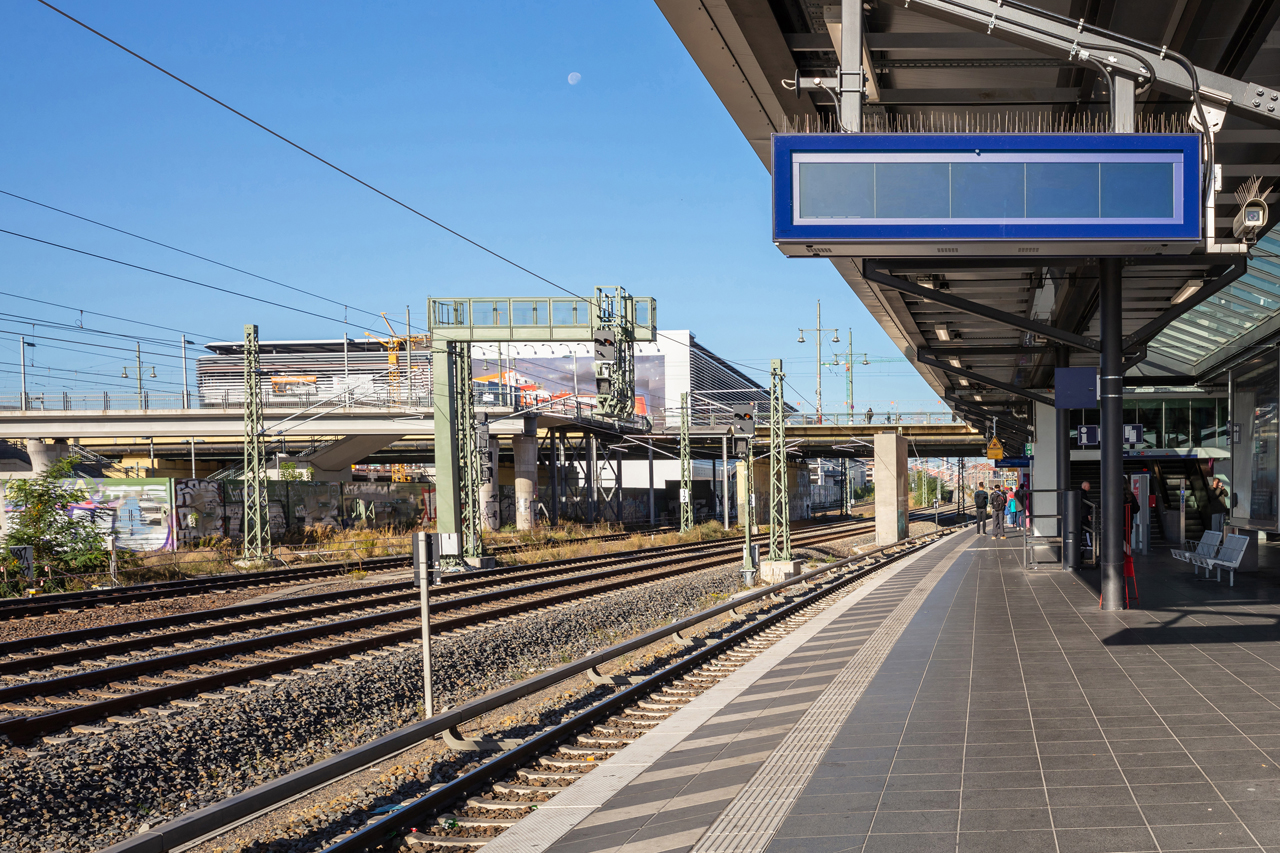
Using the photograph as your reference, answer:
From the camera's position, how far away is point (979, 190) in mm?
8438

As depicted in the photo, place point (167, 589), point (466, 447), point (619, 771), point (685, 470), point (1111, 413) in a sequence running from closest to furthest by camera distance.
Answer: point (619, 771) < point (1111, 413) < point (167, 589) < point (466, 447) < point (685, 470)

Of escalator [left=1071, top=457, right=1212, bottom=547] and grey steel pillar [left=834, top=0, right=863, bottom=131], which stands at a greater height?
→ grey steel pillar [left=834, top=0, right=863, bottom=131]

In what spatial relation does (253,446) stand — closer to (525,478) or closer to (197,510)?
(197,510)

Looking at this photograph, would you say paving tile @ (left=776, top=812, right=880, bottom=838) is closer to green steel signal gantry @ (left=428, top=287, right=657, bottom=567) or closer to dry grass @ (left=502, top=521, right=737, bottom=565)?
green steel signal gantry @ (left=428, top=287, right=657, bottom=567)

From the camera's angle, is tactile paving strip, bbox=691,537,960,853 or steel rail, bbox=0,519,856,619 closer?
tactile paving strip, bbox=691,537,960,853

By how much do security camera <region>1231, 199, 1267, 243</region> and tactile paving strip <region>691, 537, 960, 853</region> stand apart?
550 centimetres

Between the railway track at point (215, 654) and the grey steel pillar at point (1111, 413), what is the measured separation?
31.9 ft

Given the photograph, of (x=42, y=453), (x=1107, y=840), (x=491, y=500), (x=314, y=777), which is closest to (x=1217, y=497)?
(x=491, y=500)

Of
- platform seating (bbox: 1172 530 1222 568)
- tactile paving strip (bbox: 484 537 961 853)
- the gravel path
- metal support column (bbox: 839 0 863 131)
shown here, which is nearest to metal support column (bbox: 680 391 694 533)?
platform seating (bbox: 1172 530 1222 568)

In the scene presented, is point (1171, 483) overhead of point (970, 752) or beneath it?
overhead

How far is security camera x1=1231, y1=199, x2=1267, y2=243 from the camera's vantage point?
30.6 ft

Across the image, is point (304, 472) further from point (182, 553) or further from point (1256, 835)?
point (1256, 835)

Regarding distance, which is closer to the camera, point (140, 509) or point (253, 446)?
point (253, 446)

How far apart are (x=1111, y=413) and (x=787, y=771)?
7.76m
